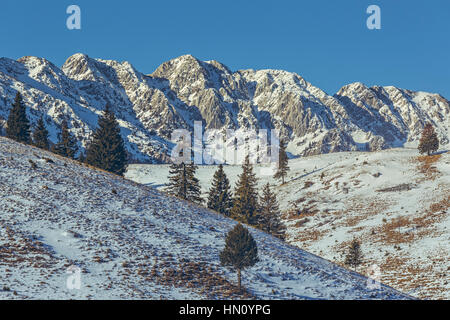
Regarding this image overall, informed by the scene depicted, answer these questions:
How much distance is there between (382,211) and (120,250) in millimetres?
51754

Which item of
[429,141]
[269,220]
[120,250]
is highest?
[429,141]

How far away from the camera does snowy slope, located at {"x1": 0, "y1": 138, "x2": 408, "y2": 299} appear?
25.2 meters

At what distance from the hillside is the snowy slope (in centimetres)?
1536

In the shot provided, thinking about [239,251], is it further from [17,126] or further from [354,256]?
[17,126]

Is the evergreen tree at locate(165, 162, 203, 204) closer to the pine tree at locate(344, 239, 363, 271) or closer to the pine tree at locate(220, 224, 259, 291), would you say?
the pine tree at locate(344, 239, 363, 271)

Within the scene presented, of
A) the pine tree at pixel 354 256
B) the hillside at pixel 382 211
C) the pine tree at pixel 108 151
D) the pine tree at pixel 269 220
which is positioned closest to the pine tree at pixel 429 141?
the hillside at pixel 382 211

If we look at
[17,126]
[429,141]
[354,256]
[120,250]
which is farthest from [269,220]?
[429,141]

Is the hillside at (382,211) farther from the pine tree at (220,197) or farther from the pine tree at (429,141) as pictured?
the pine tree at (220,197)

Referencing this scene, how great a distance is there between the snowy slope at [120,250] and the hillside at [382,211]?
15359 mm

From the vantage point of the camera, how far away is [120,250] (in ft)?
98.2

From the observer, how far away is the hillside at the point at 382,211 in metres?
48.5

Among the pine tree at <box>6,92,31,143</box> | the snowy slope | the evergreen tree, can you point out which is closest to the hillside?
the snowy slope
